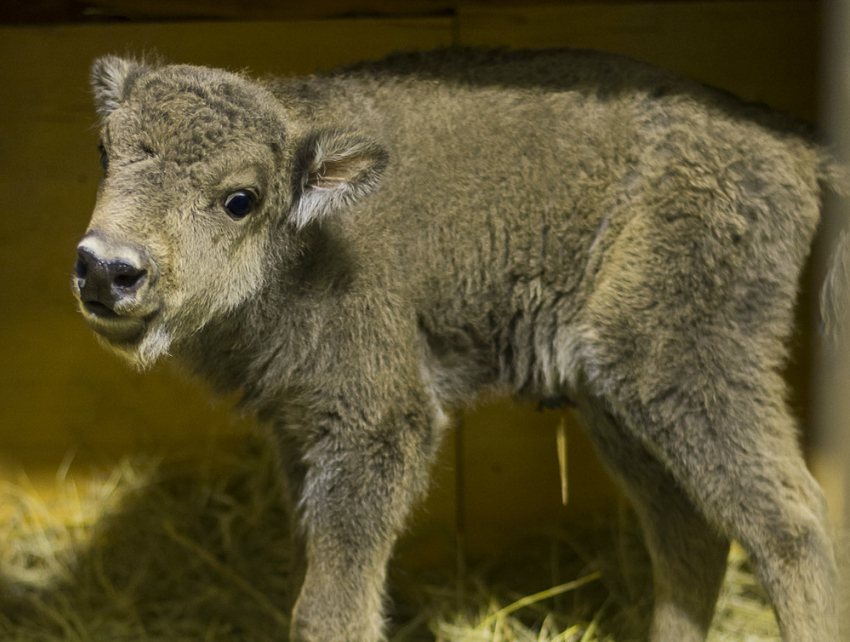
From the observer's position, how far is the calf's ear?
9.66 feet

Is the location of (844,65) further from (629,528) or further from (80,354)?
(80,354)

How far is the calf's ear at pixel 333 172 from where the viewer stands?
294 cm

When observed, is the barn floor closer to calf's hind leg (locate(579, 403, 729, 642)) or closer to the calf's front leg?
calf's hind leg (locate(579, 403, 729, 642))

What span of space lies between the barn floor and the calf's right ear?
2022mm

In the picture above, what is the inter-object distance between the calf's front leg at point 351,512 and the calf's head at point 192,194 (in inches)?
25.3

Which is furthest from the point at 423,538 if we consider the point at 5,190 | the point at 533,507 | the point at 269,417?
the point at 5,190

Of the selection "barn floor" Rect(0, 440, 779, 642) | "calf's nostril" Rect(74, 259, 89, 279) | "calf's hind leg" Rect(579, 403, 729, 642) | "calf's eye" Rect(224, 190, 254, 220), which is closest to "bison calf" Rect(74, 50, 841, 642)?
"calf's eye" Rect(224, 190, 254, 220)

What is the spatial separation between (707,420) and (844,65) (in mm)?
1519

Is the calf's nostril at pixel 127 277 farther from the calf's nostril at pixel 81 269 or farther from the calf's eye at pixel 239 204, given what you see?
the calf's eye at pixel 239 204

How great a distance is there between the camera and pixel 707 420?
3162 millimetres

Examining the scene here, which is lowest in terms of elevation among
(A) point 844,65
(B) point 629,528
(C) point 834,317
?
(B) point 629,528

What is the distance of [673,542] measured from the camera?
145 inches

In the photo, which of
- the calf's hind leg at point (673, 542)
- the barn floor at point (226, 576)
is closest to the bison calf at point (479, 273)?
the calf's hind leg at point (673, 542)

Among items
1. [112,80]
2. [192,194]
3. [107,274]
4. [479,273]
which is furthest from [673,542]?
[112,80]
